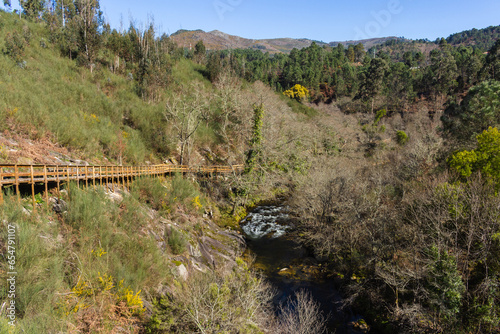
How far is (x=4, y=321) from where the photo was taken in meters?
4.64

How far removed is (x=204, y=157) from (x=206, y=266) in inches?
807

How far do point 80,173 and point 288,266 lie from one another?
44.6 feet

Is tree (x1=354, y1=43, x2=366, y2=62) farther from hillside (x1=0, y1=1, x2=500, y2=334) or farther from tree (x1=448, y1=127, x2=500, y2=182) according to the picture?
tree (x1=448, y1=127, x2=500, y2=182)

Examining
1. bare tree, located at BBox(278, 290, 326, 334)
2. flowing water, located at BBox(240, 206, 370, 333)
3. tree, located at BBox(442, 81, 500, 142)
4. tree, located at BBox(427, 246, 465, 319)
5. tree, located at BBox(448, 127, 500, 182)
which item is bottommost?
flowing water, located at BBox(240, 206, 370, 333)

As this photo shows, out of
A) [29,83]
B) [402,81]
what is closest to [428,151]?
[29,83]

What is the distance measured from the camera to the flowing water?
13.3m

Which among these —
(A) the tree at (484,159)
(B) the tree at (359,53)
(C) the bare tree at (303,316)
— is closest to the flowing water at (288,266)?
(C) the bare tree at (303,316)

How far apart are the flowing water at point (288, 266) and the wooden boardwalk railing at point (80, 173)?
7712mm

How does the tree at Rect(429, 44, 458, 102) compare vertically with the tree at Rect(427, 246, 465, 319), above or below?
above

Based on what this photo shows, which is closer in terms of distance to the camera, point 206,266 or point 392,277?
point 392,277

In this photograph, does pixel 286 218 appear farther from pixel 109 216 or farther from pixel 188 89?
pixel 188 89

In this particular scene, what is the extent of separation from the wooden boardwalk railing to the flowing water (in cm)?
771

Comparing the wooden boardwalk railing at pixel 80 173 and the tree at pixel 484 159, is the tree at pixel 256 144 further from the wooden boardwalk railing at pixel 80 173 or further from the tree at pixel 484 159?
the tree at pixel 484 159

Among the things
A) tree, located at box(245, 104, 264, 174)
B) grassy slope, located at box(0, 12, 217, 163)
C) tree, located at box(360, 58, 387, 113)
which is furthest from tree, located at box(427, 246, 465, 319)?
tree, located at box(360, 58, 387, 113)
